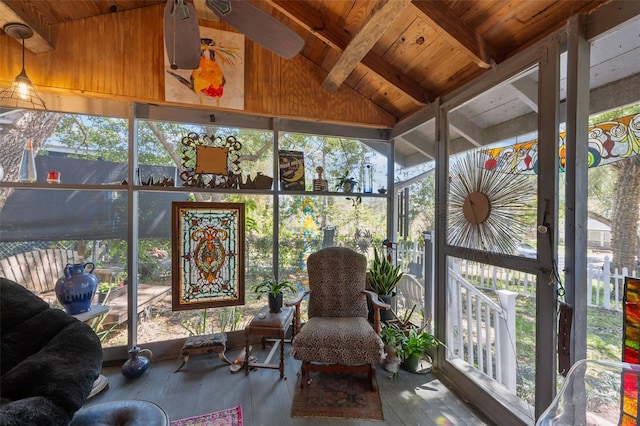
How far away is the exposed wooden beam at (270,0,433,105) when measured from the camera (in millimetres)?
2322

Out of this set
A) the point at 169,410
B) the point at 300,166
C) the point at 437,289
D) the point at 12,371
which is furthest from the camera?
the point at 300,166

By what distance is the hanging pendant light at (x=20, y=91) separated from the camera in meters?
2.10

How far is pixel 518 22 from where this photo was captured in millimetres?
1758

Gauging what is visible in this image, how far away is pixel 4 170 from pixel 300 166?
272 centimetres

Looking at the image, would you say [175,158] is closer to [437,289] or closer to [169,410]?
[169,410]

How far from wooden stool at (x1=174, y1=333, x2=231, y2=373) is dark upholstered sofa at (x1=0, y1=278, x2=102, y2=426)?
145 centimetres

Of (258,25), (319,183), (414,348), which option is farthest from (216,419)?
(258,25)

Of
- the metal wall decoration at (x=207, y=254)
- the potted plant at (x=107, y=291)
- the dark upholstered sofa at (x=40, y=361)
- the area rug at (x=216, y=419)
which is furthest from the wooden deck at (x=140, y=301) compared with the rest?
the dark upholstered sofa at (x=40, y=361)

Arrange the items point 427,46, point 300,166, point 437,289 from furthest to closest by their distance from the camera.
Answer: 1. point 300,166
2. point 437,289
3. point 427,46

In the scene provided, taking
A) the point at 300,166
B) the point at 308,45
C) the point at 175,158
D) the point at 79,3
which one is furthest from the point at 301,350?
the point at 79,3

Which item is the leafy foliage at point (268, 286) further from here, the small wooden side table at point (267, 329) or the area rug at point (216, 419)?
the area rug at point (216, 419)

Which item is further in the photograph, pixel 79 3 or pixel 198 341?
pixel 198 341

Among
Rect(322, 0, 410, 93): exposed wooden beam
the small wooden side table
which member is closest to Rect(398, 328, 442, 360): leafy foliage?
the small wooden side table

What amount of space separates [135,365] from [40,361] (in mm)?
1583
